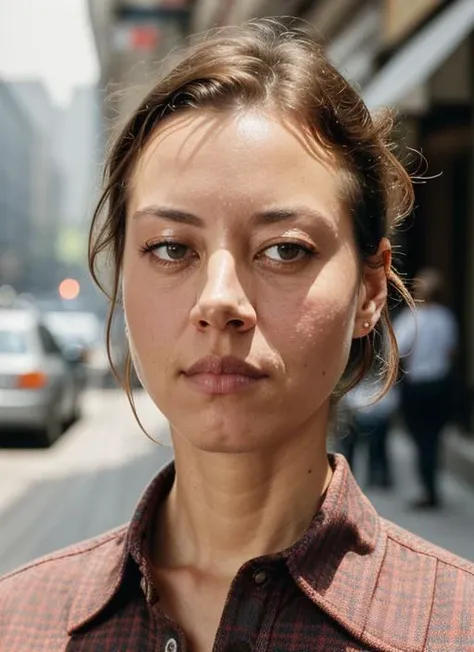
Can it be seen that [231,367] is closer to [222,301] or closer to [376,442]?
[222,301]

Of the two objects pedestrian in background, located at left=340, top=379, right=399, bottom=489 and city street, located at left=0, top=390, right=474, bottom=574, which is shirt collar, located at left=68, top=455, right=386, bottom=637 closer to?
city street, located at left=0, top=390, right=474, bottom=574

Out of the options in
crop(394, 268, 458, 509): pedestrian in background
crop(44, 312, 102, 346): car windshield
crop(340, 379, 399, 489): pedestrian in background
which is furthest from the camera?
crop(44, 312, 102, 346): car windshield

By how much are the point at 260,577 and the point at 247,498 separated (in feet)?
0.41

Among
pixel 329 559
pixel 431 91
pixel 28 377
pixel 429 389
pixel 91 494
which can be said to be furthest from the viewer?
pixel 28 377

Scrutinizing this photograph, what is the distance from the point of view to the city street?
27.9 feet

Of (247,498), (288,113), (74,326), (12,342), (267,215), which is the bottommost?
(74,326)

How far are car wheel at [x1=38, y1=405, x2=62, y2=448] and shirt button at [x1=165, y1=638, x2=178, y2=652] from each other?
1290 cm

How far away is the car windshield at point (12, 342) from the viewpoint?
45.8ft

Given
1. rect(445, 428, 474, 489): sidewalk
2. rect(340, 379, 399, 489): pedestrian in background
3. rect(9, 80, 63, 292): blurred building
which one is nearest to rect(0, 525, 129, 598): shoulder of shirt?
rect(340, 379, 399, 489): pedestrian in background

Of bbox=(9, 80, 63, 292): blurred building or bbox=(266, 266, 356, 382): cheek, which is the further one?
bbox=(9, 80, 63, 292): blurred building

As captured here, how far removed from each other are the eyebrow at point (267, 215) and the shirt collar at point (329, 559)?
0.37 m

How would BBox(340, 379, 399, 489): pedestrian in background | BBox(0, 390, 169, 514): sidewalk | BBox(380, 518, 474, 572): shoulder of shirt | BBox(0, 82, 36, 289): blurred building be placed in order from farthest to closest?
BBox(0, 82, 36, 289): blurred building
BBox(0, 390, 169, 514): sidewalk
BBox(340, 379, 399, 489): pedestrian in background
BBox(380, 518, 474, 572): shoulder of shirt

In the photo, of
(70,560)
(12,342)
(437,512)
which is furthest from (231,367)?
(12,342)

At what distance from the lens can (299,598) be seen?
141cm
